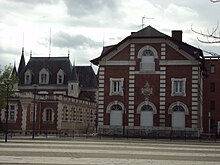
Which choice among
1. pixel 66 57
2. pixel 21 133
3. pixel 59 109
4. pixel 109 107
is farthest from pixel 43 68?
pixel 109 107

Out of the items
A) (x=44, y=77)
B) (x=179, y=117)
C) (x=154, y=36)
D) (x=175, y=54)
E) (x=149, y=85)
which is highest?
(x=154, y=36)

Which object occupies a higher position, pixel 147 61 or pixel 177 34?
pixel 177 34

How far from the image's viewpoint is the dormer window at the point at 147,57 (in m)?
62.6

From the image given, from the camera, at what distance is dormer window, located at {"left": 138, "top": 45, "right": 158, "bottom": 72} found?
62594 mm

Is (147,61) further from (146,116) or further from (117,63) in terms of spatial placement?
(146,116)

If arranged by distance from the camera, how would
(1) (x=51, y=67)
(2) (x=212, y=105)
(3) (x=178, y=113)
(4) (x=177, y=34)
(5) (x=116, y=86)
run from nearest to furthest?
(3) (x=178, y=113) → (5) (x=116, y=86) → (4) (x=177, y=34) → (2) (x=212, y=105) → (1) (x=51, y=67)

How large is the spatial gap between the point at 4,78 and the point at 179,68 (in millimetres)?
22115

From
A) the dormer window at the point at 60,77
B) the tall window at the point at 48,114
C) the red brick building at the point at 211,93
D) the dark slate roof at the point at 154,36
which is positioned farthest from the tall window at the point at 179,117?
the dormer window at the point at 60,77

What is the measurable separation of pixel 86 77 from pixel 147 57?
148ft

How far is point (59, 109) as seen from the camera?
7650 cm

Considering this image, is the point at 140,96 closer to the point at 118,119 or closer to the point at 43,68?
the point at 118,119

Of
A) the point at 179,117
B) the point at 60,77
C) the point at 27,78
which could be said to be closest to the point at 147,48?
the point at 179,117

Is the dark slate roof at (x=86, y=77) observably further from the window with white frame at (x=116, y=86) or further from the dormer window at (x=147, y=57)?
the dormer window at (x=147, y=57)

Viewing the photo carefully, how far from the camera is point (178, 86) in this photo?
62.0 m
